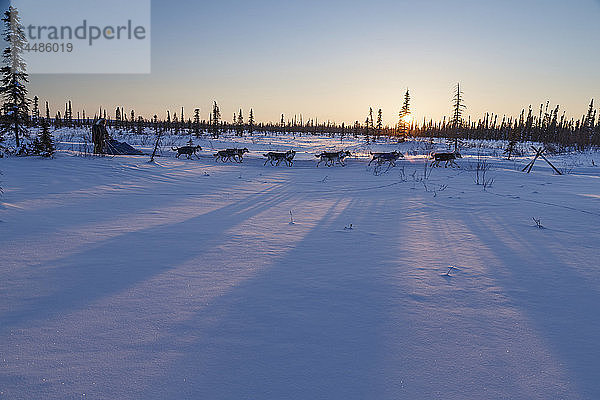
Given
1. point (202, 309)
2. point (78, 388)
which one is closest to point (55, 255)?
point (202, 309)

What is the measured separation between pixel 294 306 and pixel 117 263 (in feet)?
6.98

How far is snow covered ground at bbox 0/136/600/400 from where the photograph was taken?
1.91 metres

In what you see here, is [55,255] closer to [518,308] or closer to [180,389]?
[180,389]

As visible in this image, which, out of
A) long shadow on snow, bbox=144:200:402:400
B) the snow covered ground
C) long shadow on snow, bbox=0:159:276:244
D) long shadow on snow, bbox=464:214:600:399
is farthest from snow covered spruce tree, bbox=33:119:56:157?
long shadow on snow, bbox=464:214:600:399

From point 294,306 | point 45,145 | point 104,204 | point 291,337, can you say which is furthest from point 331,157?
point 291,337

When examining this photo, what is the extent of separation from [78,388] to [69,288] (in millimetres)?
1488

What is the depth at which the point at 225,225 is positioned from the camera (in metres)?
5.52

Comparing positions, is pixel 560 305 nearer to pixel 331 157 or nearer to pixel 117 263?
pixel 117 263

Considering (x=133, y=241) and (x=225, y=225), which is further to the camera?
(x=225, y=225)

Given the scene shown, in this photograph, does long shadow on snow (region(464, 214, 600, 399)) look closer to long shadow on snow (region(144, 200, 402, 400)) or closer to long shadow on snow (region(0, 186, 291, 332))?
long shadow on snow (region(144, 200, 402, 400))

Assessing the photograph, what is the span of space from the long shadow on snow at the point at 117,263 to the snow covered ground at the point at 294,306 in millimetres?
21

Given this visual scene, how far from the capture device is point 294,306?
2803 millimetres

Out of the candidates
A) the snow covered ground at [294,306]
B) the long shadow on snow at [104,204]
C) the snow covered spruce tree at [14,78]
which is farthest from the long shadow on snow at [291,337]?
the snow covered spruce tree at [14,78]

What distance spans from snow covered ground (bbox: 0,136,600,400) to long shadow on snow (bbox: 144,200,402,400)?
0.01 m
